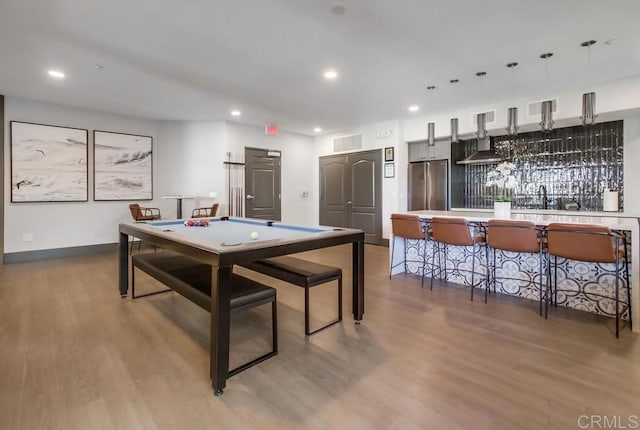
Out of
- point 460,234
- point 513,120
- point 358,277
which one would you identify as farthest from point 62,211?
point 513,120

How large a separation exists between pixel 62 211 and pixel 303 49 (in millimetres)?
5158

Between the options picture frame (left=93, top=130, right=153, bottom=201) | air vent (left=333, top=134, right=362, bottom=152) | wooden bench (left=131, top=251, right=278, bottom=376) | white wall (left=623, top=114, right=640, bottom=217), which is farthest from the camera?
air vent (left=333, top=134, right=362, bottom=152)

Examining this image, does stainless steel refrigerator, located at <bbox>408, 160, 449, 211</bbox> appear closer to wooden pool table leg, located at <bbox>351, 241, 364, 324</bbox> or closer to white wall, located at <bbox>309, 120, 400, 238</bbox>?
white wall, located at <bbox>309, 120, 400, 238</bbox>

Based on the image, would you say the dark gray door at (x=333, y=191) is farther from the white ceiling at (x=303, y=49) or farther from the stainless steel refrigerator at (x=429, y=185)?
the white ceiling at (x=303, y=49)

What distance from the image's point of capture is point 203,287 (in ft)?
7.34

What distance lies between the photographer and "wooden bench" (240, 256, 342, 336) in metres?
2.52

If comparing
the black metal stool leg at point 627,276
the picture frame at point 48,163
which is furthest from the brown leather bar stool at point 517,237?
the picture frame at point 48,163

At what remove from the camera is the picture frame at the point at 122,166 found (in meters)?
5.88

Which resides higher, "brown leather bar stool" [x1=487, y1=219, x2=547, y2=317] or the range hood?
the range hood

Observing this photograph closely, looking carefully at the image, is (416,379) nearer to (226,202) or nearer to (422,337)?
(422,337)

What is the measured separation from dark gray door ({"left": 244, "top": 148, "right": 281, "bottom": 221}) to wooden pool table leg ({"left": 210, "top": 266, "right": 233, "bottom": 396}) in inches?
211

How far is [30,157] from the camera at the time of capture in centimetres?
521

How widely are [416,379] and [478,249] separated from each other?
2.39 m

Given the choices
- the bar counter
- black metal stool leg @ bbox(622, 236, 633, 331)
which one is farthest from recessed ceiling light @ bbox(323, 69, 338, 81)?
black metal stool leg @ bbox(622, 236, 633, 331)
